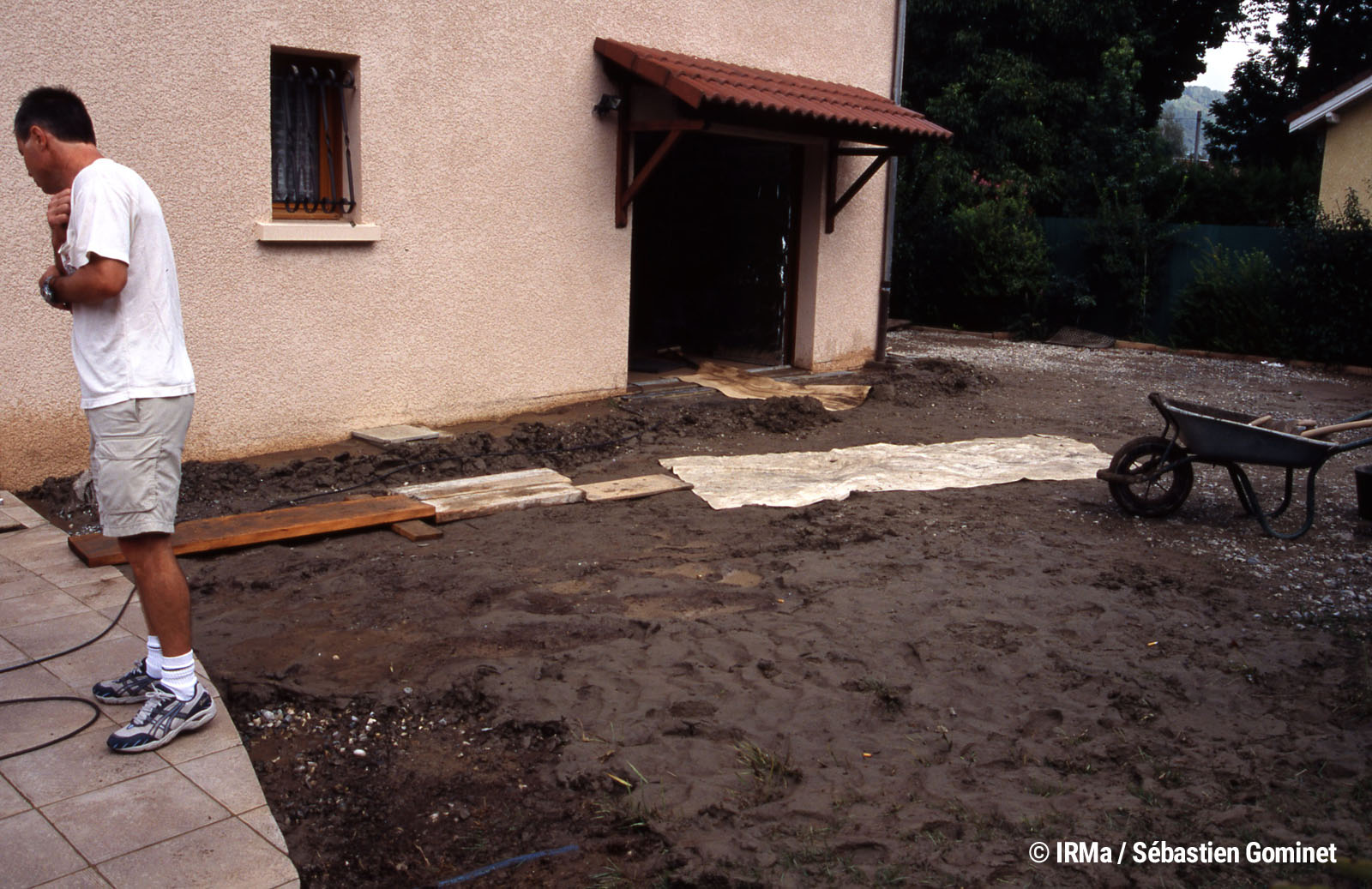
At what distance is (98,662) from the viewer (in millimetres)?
4223

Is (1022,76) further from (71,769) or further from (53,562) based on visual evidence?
(71,769)

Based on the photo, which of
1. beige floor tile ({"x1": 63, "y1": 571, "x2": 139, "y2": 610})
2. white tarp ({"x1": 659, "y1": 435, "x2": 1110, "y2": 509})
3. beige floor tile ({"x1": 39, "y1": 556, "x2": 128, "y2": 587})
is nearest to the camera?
beige floor tile ({"x1": 63, "y1": 571, "x2": 139, "y2": 610})

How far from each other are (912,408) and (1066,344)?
7.90 metres

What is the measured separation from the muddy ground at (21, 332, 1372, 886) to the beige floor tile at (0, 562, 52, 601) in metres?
0.65

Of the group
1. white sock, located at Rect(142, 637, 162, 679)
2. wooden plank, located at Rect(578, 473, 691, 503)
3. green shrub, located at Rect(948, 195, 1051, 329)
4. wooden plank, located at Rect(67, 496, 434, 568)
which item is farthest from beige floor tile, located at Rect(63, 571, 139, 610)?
green shrub, located at Rect(948, 195, 1051, 329)

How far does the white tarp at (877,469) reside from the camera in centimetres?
730

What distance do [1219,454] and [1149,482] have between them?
→ 0.44 m

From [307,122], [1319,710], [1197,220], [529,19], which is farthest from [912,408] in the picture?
[1197,220]

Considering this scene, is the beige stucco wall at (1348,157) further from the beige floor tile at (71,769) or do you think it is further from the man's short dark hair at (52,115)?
the beige floor tile at (71,769)

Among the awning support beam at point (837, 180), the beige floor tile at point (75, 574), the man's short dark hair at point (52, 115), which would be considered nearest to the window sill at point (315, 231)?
the beige floor tile at point (75, 574)

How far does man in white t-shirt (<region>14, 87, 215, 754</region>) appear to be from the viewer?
3.48 m

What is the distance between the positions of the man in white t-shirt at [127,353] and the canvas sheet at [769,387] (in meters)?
7.18

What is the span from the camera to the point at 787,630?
489 centimetres

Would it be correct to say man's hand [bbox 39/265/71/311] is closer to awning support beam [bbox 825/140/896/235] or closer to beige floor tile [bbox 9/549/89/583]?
beige floor tile [bbox 9/549/89/583]
